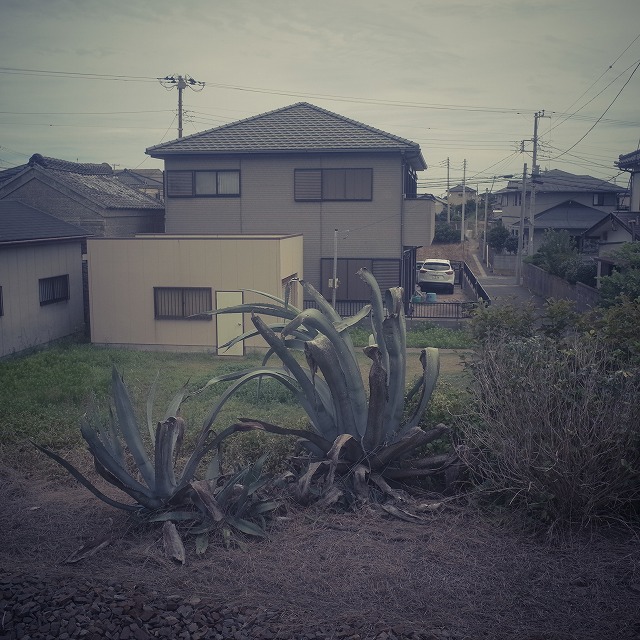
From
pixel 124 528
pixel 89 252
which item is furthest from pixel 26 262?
pixel 124 528

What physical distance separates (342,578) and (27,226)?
56.3ft

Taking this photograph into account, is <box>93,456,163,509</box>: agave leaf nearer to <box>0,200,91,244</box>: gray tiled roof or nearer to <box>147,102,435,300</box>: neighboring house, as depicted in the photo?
<box>0,200,91,244</box>: gray tiled roof

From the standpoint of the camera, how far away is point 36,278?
19.1m

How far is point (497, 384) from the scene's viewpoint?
678 cm

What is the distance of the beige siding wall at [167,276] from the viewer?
19234mm

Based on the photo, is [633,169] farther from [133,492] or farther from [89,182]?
[133,492]

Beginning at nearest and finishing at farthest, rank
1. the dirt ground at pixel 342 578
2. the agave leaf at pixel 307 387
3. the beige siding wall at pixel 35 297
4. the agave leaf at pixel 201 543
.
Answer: the dirt ground at pixel 342 578 → the agave leaf at pixel 201 543 → the agave leaf at pixel 307 387 → the beige siding wall at pixel 35 297

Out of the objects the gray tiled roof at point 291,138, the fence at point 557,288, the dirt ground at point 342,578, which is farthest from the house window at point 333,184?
the dirt ground at point 342,578

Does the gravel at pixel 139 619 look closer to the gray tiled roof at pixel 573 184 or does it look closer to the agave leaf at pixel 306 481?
the agave leaf at pixel 306 481

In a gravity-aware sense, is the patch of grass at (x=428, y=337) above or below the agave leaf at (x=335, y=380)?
below

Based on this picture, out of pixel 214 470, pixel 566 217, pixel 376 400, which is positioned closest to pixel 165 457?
pixel 214 470

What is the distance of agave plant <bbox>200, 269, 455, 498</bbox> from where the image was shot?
6633 mm

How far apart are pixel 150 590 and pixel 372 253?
20329 mm

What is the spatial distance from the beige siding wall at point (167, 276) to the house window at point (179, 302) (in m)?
0.14
